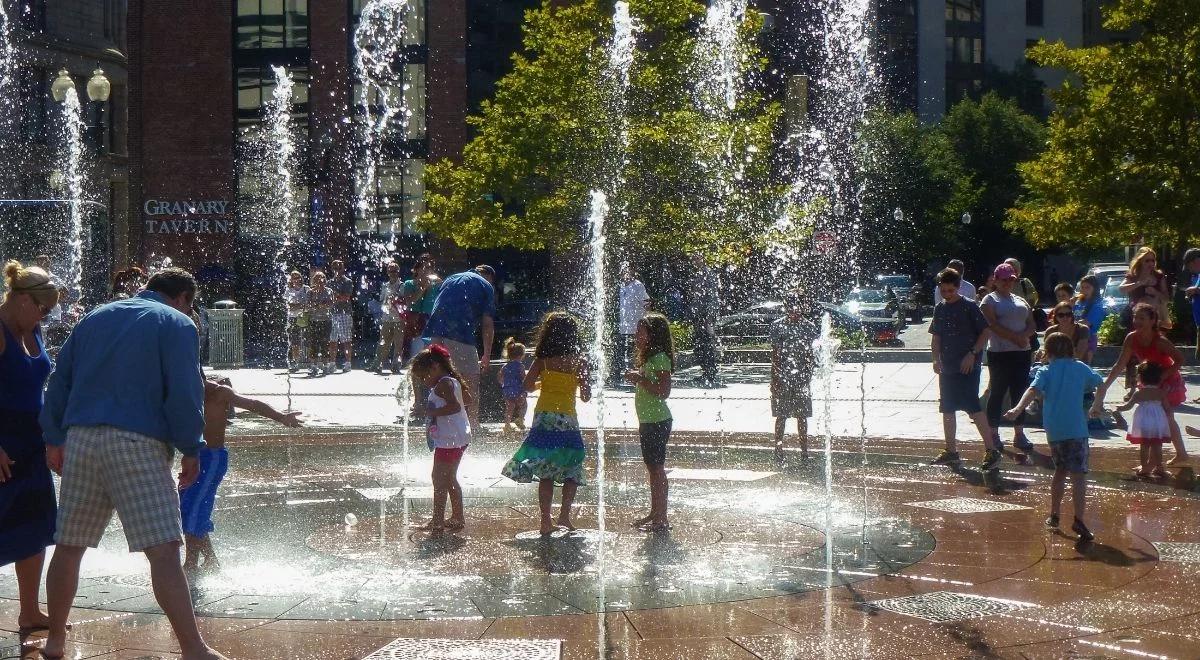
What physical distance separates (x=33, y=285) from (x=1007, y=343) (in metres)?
8.60

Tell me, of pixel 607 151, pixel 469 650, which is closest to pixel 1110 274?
pixel 607 151

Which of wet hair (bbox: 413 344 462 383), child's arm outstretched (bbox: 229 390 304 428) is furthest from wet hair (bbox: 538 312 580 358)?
child's arm outstretched (bbox: 229 390 304 428)

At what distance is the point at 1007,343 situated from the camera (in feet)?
39.7

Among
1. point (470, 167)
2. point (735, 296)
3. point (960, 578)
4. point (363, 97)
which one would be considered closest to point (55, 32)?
point (363, 97)

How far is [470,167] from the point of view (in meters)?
33.5

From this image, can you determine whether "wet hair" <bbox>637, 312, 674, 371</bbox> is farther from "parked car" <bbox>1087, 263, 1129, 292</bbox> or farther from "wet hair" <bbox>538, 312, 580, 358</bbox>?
Result: "parked car" <bbox>1087, 263, 1129, 292</bbox>

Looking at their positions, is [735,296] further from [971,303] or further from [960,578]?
[960,578]

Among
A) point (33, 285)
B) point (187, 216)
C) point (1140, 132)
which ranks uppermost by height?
point (1140, 132)

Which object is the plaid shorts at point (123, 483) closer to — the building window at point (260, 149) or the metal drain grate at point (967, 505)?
the metal drain grate at point (967, 505)

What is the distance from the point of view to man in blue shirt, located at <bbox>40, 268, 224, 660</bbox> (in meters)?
5.16

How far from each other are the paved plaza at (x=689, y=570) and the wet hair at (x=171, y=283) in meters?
1.44

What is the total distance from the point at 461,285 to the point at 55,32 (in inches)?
1531

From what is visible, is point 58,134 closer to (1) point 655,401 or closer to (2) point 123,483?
(1) point 655,401

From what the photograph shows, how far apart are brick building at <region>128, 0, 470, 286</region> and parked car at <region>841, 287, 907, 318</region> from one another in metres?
12.8
